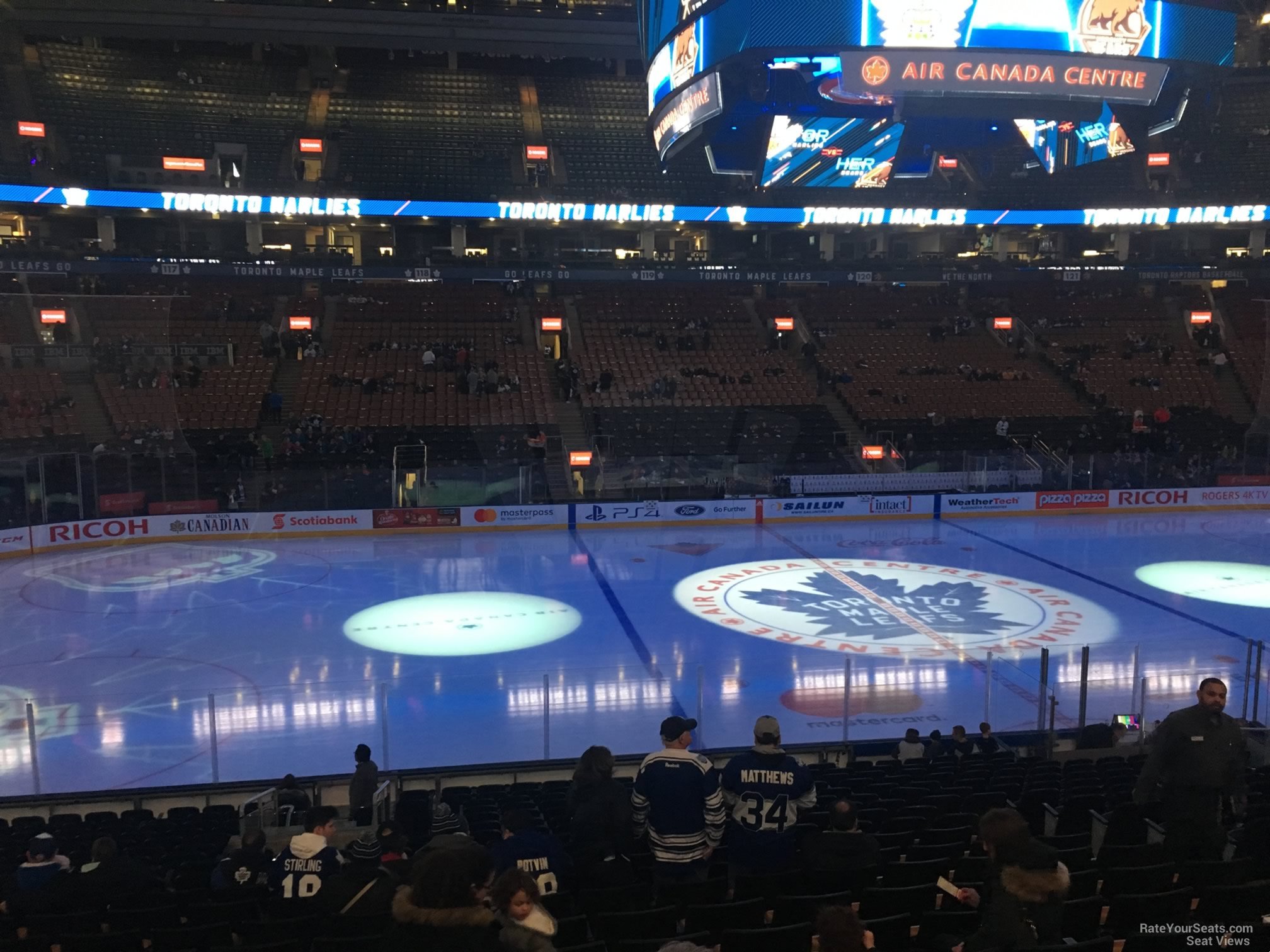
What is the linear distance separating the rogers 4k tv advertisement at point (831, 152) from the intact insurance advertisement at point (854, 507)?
35.8ft

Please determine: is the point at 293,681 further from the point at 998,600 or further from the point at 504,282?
the point at 504,282

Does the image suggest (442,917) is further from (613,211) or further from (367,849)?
(613,211)

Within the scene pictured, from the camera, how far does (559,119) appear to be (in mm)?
43062

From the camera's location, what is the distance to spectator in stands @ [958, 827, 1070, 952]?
3.61 meters

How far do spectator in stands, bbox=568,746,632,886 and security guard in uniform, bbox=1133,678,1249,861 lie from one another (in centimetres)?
308

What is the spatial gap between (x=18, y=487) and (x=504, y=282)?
20011mm

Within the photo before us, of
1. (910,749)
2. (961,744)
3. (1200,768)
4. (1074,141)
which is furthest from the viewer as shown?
(1074,141)

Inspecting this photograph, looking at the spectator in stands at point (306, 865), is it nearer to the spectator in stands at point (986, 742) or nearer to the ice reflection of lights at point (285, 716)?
the ice reflection of lights at point (285, 716)

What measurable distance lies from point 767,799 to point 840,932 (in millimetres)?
2182

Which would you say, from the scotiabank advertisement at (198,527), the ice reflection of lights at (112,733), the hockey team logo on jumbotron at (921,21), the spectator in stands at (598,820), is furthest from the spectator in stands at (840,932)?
the scotiabank advertisement at (198,527)

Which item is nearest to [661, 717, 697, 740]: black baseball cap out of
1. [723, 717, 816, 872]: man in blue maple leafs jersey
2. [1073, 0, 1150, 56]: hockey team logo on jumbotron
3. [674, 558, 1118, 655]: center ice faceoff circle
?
[723, 717, 816, 872]: man in blue maple leafs jersey

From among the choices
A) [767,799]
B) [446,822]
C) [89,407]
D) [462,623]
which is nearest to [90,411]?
[89,407]

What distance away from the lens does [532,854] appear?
16.5ft

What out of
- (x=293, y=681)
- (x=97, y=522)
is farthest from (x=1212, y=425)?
(x=97, y=522)
